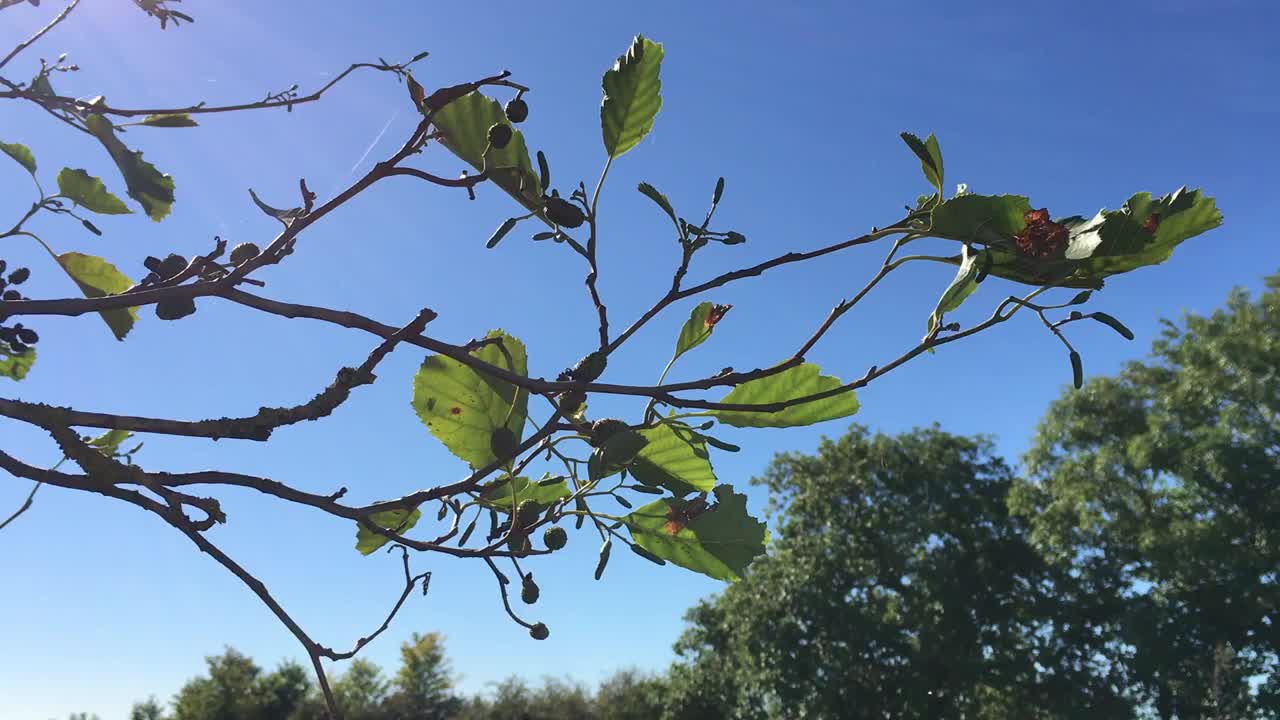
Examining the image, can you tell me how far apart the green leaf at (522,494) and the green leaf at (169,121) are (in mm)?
529

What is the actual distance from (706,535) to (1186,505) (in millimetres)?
16908

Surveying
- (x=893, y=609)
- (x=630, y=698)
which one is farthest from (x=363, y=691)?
(x=893, y=609)

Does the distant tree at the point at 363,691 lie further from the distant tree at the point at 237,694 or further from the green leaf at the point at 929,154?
the green leaf at the point at 929,154

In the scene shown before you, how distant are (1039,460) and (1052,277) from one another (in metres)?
18.4

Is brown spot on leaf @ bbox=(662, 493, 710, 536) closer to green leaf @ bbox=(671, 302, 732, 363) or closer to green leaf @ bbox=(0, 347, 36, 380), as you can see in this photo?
green leaf @ bbox=(671, 302, 732, 363)

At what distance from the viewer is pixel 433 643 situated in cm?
2455

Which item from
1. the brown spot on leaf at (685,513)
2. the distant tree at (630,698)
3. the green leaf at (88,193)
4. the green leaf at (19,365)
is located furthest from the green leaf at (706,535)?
the distant tree at (630,698)

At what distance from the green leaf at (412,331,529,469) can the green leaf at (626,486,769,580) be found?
0.48 feet

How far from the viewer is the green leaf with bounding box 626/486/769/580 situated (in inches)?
28.3

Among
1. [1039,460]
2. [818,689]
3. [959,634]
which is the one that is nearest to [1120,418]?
[1039,460]

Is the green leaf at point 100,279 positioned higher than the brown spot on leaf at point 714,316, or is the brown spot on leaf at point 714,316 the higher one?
the green leaf at point 100,279

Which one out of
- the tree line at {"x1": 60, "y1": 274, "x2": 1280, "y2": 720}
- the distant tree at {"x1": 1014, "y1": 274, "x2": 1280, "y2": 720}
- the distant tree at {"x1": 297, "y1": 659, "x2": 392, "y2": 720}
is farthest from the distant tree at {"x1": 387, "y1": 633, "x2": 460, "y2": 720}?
the distant tree at {"x1": 1014, "y1": 274, "x2": 1280, "y2": 720}

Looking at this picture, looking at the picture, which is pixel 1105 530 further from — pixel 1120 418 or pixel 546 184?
pixel 546 184

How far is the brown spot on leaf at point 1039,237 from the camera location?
537mm
